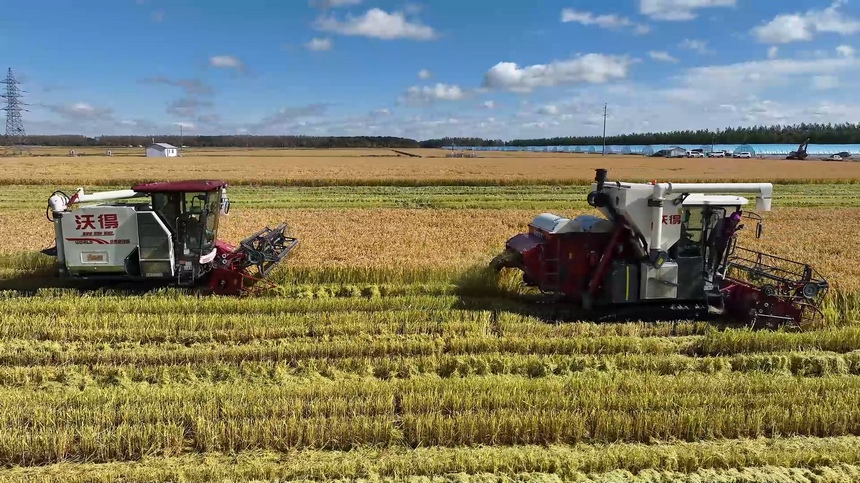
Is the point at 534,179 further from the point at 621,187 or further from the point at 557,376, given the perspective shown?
the point at 557,376

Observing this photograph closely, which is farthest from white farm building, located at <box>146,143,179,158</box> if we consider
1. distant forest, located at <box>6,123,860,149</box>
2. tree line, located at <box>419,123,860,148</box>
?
tree line, located at <box>419,123,860,148</box>

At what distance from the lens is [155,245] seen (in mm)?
9812

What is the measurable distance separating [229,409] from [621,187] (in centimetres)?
622

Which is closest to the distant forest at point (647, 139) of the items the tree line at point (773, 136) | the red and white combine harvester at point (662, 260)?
the tree line at point (773, 136)

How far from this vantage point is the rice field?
4914 mm

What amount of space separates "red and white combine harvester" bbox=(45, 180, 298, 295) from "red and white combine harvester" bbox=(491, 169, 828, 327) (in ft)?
16.8

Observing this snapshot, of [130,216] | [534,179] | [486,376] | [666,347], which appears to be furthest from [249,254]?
[534,179]

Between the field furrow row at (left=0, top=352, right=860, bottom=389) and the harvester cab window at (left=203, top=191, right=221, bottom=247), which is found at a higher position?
the harvester cab window at (left=203, top=191, right=221, bottom=247)

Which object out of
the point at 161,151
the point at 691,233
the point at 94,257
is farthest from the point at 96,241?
the point at 161,151

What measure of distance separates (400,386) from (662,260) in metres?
4.67

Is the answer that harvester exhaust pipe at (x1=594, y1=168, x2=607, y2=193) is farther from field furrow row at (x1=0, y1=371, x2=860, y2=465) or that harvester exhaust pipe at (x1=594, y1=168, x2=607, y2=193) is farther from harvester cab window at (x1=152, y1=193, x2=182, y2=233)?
harvester cab window at (x1=152, y1=193, x2=182, y2=233)

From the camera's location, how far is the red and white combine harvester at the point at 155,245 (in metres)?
9.62

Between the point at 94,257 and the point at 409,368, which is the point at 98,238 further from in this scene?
the point at 409,368

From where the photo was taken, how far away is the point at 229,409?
5.47 metres
